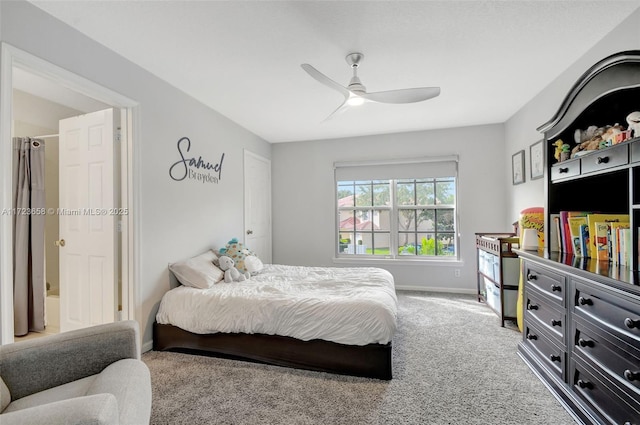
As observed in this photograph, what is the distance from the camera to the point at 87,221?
269 centimetres

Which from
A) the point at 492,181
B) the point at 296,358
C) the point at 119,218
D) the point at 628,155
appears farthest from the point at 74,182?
the point at 492,181

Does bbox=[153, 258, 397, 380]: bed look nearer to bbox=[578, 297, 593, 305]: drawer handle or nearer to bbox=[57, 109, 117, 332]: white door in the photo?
bbox=[57, 109, 117, 332]: white door

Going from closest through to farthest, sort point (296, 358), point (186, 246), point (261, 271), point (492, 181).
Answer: point (296, 358), point (186, 246), point (261, 271), point (492, 181)

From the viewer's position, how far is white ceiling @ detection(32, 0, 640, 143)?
1835 millimetres

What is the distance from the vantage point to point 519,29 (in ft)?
6.69

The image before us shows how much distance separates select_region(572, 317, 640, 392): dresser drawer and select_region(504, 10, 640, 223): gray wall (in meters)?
1.81

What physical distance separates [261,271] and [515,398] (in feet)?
8.58

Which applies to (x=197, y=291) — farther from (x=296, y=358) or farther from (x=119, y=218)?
(x=296, y=358)

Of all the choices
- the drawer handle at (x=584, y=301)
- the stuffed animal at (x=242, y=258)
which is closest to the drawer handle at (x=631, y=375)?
the drawer handle at (x=584, y=301)

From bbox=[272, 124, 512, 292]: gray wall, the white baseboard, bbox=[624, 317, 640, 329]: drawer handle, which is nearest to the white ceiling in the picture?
bbox=[272, 124, 512, 292]: gray wall

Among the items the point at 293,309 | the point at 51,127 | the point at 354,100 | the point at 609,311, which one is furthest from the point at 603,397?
the point at 51,127

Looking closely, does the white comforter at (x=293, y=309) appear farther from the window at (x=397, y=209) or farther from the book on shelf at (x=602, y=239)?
the window at (x=397, y=209)

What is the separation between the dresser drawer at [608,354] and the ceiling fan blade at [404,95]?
1.73m

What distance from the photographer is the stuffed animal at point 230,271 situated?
10.0 ft
